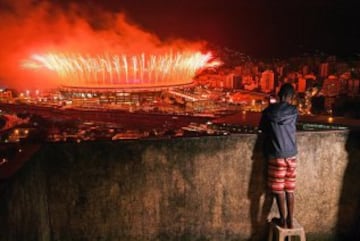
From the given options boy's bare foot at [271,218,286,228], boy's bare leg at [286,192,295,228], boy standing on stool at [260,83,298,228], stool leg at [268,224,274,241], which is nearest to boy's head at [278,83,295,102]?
boy standing on stool at [260,83,298,228]

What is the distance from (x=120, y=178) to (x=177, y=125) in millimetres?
13021

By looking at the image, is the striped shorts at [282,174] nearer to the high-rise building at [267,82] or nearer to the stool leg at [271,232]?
the stool leg at [271,232]

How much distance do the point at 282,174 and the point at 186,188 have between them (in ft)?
3.20

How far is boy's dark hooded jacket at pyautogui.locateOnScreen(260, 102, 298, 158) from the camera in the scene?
11.4ft

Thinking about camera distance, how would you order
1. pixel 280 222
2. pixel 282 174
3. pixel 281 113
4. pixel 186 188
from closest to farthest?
pixel 281 113, pixel 282 174, pixel 280 222, pixel 186 188

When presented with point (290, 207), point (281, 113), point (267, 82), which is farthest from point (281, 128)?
point (267, 82)

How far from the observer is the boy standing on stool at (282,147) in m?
3.49

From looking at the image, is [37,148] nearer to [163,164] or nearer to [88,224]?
[88,224]

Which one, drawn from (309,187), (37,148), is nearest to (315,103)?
(309,187)

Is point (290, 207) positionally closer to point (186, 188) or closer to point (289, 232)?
point (289, 232)

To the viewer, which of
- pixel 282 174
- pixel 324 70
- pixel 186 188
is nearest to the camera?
pixel 282 174

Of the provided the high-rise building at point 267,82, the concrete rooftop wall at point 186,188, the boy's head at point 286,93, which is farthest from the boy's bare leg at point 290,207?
the high-rise building at point 267,82

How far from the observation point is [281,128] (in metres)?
3.49

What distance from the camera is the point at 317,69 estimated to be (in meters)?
38.0
